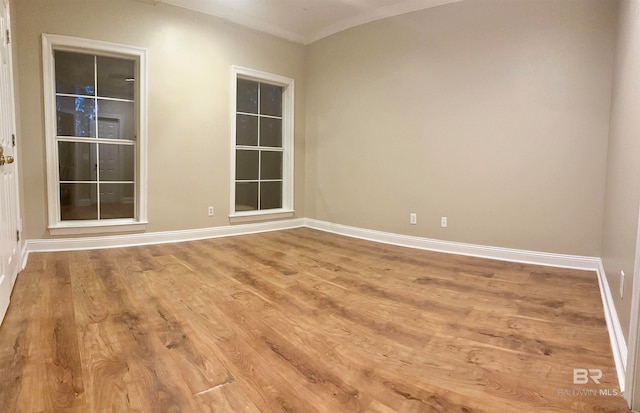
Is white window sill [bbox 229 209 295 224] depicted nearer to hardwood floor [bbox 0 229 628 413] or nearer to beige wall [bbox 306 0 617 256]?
beige wall [bbox 306 0 617 256]

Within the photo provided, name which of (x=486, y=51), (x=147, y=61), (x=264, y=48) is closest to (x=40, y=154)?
(x=147, y=61)

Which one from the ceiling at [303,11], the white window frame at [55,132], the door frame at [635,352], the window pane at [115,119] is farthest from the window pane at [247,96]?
the door frame at [635,352]

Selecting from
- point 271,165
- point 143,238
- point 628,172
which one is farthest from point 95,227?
point 628,172

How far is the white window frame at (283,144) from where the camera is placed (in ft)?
15.4

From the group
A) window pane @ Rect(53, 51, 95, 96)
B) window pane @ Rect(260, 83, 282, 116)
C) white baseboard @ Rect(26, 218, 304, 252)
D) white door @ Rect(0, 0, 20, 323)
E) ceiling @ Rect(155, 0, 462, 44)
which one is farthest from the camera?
window pane @ Rect(260, 83, 282, 116)

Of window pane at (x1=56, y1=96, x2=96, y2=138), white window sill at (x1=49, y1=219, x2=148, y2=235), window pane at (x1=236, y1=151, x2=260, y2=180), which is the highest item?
window pane at (x1=56, y1=96, x2=96, y2=138)

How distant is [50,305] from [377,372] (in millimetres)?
2097

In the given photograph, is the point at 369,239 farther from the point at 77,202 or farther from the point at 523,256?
the point at 77,202

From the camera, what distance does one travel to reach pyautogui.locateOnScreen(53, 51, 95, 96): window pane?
3.99 metres

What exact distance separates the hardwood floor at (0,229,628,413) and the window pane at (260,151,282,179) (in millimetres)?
2232

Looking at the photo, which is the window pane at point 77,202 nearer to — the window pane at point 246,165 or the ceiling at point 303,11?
the window pane at point 246,165

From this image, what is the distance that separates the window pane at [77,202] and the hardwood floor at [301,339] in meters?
1.85

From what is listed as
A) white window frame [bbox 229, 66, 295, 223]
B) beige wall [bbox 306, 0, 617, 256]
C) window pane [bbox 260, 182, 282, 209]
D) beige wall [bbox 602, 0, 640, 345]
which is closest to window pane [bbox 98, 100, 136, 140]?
white window frame [bbox 229, 66, 295, 223]

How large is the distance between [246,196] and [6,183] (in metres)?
2.93
